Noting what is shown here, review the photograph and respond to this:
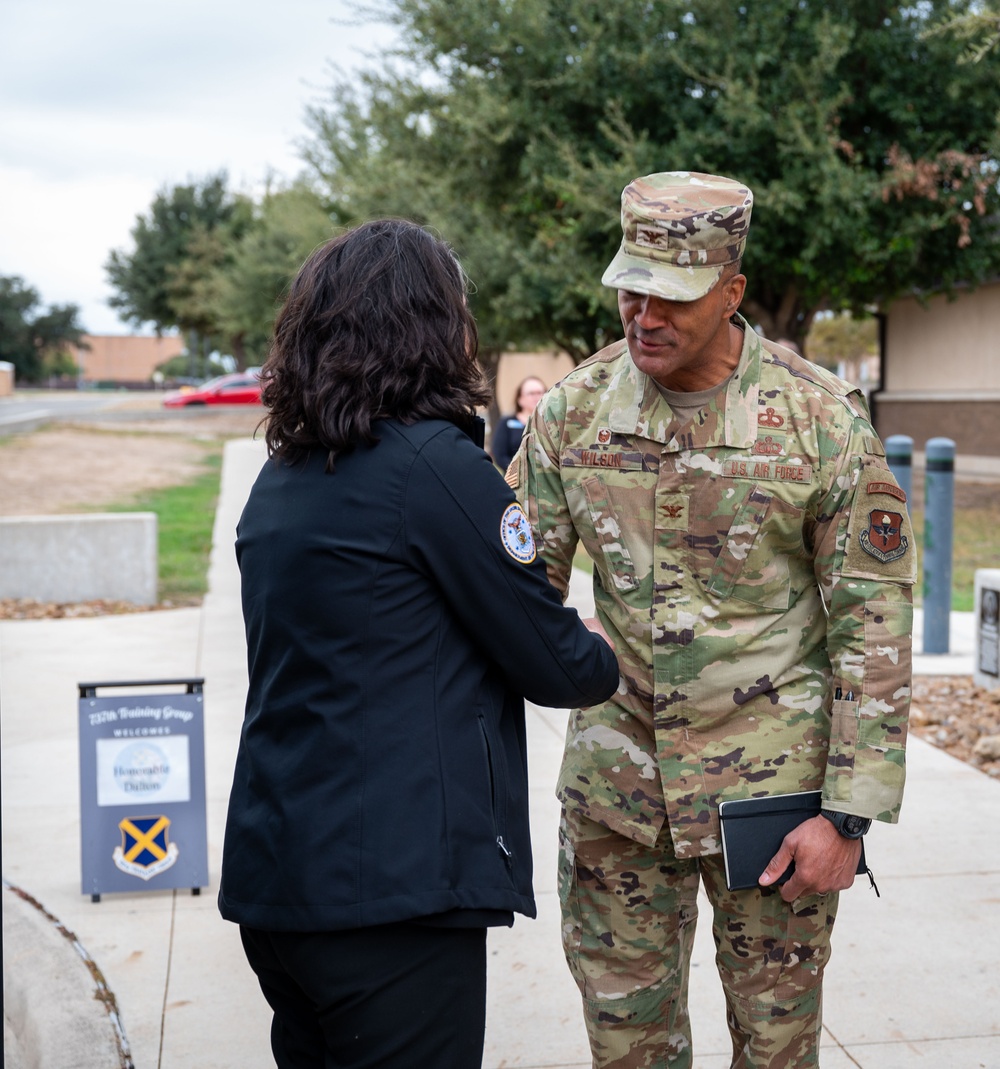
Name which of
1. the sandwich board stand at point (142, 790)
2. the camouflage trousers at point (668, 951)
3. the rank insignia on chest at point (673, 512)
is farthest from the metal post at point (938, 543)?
the rank insignia on chest at point (673, 512)

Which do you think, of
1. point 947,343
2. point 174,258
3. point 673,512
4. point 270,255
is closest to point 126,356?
point 174,258

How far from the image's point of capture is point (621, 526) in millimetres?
2266

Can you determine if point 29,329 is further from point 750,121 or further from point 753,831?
point 753,831

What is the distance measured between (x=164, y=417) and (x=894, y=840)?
38.3 m

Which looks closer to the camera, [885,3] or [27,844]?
[27,844]

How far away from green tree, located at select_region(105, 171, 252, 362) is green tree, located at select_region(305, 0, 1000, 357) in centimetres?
3660

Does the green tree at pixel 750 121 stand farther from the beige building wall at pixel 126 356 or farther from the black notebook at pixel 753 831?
the beige building wall at pixel 126 356

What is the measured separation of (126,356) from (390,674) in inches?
4876

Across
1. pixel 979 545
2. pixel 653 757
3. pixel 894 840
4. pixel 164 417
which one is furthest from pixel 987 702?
pixel 164 417

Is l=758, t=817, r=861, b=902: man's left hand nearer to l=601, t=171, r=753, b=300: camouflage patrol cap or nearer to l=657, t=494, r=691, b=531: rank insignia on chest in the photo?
l=657, t=494, r=691, b=531: rank insignia on chest

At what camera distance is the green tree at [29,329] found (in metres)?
80.8

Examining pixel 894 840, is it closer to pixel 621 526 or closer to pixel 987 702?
pixel 987 702

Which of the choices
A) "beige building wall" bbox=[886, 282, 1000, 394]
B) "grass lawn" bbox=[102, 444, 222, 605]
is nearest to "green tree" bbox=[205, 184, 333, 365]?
"grass lawn" bbox=[102, 444, 222, 605]

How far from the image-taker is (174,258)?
52344 mm
